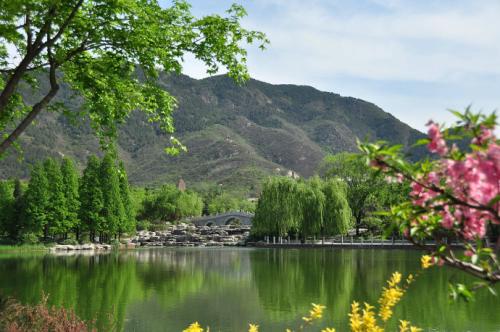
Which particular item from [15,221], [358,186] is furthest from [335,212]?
[15,221]

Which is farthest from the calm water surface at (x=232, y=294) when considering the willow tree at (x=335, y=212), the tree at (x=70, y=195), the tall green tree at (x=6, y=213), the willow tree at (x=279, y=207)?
the tall green tree at (x=6, y=213)

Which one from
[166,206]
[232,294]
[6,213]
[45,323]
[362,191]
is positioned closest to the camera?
[45,323]

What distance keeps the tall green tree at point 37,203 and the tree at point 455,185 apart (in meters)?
45.5

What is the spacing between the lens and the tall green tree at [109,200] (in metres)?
49.5

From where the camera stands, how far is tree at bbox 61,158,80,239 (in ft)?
153

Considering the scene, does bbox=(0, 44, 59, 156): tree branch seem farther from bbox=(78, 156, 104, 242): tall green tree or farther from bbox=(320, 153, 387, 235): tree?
bbox=(320, 153, 387, 235): tree

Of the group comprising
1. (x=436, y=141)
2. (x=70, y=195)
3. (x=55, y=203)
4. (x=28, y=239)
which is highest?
(x=70, y=195)

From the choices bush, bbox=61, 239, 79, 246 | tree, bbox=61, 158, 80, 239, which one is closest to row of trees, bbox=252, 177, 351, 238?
tree, bbox=61, 158, 80, 239

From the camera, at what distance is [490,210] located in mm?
2432

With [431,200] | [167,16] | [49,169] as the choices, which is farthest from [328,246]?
[431,200]

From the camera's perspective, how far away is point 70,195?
154 feet

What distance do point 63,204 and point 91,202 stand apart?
3.40 metres

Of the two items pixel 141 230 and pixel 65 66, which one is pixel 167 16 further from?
pixel 141 230

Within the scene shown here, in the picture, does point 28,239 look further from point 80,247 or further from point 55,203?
point 80,247
